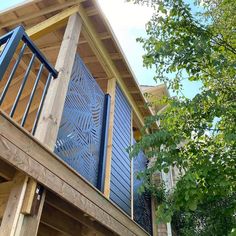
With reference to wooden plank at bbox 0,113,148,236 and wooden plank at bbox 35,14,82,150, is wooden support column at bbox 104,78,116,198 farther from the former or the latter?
wooden plank at bbox 35,14,82,150

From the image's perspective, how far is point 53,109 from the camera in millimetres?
2531

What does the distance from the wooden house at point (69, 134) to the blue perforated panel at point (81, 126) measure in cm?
1

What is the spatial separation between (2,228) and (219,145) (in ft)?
10.3

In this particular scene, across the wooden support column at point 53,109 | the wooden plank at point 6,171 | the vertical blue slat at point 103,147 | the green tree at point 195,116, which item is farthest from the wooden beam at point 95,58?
the wooden plank at point 6,171

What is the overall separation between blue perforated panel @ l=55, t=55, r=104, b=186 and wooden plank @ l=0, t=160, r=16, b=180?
24.4 inches

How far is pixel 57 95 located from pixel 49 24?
4.79 feet

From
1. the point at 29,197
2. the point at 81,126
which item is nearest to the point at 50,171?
the point at 29,197

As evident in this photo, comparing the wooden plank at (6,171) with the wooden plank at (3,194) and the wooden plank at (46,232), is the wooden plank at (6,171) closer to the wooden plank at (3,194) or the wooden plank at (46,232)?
the wooden plank at (3,194)

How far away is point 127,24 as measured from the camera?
6.84 metres

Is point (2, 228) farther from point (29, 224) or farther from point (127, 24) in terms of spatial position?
point (127, 24)

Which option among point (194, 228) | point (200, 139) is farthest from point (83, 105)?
point (194, 228)

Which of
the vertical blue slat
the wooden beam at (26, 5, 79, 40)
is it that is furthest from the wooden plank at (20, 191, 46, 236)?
the wooden beam at (26, 5, 79, 40)

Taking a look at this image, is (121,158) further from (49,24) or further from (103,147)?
(49,24)

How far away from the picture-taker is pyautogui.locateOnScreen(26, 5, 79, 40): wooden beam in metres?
3.54
